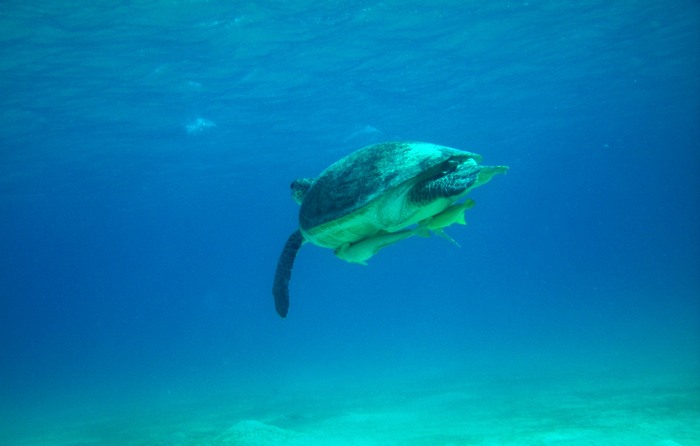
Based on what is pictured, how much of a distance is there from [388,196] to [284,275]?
74.3 inches

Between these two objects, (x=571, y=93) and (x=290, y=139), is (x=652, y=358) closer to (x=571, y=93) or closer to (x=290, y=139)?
(x=571, y=93)

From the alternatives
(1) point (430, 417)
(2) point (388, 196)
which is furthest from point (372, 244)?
(1) point (430, 417)

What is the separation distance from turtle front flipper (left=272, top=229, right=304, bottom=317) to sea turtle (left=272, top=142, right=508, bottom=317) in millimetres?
219

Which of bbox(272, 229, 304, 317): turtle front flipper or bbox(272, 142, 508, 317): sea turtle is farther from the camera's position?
bbox(272, 229, 304, 317): turtle front flipper

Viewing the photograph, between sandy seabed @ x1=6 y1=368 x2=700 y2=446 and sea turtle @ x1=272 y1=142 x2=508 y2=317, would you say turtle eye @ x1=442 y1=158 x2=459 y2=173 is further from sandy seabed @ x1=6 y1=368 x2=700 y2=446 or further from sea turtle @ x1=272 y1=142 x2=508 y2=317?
sandy seabed @ x1=6 y1=368 x2=700 y2=446

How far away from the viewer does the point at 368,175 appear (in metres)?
4.25

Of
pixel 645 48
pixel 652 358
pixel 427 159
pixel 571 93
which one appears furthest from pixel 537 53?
pixel 427 159

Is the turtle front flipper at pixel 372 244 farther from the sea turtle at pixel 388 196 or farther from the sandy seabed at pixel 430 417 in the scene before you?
the sandy seabed at pixel 430 417

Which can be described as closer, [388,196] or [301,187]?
[388,196]

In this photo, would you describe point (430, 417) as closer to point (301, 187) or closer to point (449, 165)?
point (301, 187)

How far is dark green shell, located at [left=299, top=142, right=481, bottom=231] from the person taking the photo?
4.02 meters

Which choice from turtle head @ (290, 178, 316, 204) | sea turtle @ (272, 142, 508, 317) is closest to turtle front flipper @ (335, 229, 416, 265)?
sea turtle @ (272, 142, 508, 317)

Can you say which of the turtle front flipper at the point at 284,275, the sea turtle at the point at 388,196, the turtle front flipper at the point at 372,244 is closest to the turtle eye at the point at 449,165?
the sea turtle at the point at 388,196

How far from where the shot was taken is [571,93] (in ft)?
91.9
